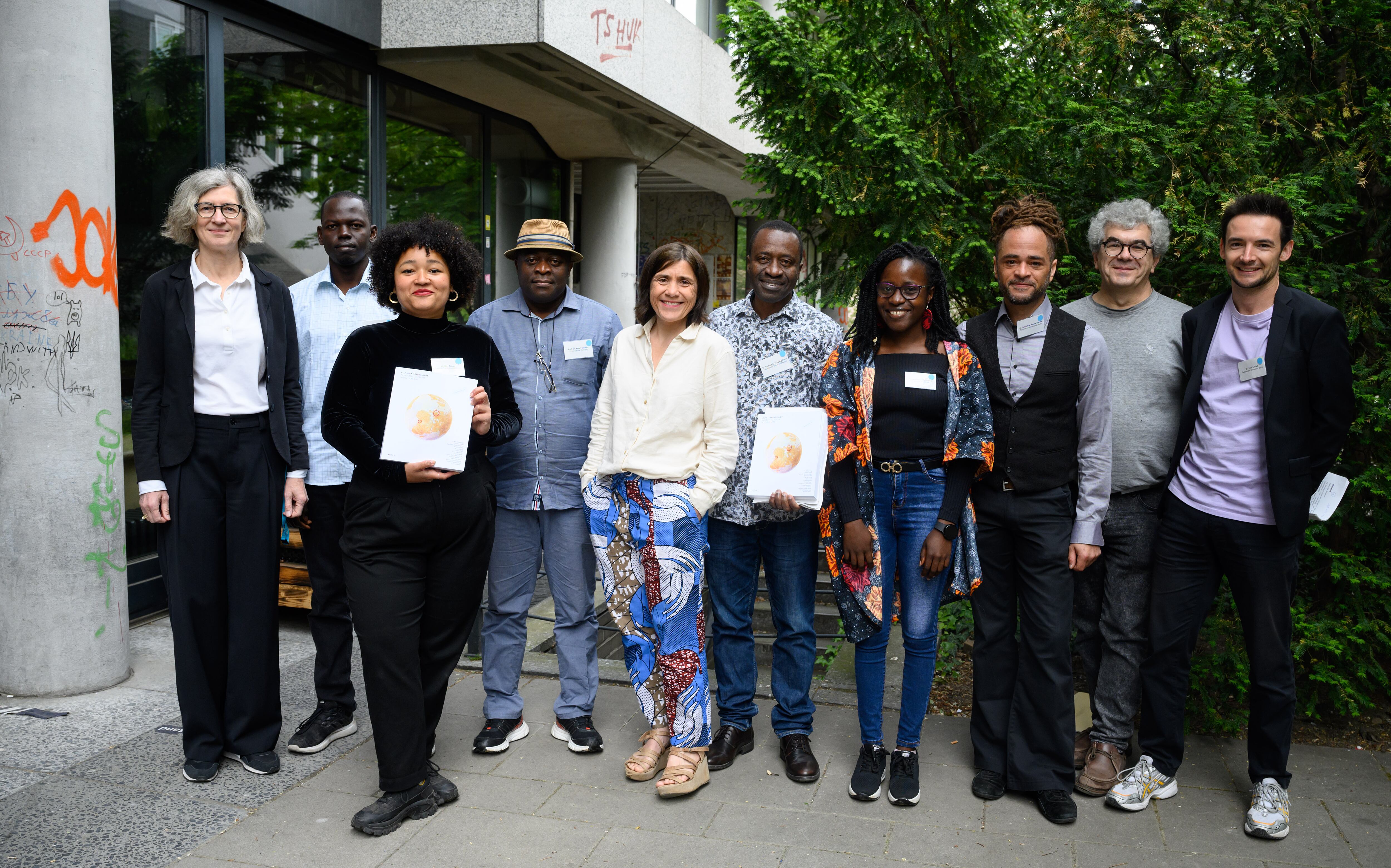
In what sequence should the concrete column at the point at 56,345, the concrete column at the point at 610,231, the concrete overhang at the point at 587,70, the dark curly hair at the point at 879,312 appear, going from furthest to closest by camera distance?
the concrete column at the point at 610,231
the concrete overhang at the point at 587,70
the concrete column at the point at 56,345
the dark curly hair at the point at 879,312

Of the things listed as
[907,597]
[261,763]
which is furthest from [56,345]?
[907,597]

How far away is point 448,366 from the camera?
146 inches

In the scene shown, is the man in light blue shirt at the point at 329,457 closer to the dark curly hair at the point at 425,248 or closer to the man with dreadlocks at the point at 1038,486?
the dark curly hair at the point at 425,248

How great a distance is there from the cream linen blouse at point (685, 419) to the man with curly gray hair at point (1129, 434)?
145cm

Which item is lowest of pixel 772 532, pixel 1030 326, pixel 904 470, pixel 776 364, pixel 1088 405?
pixel 772 532

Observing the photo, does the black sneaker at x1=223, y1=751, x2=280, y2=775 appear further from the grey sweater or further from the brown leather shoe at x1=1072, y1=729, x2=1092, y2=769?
the grey sweater

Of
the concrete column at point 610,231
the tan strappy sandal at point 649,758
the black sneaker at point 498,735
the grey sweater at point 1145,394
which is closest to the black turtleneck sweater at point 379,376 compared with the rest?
the black sneaker at point 498,735

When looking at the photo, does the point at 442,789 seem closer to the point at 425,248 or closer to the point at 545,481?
the point at 545,481

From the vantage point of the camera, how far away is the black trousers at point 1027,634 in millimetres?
3826

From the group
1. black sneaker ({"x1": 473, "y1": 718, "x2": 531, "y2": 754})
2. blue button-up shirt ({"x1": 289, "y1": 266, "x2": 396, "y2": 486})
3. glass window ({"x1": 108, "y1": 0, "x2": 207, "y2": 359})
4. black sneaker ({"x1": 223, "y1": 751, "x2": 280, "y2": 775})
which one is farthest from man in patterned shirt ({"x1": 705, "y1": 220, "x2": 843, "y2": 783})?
glass window ({"x1": 108, "y1": 0, "x2": 207, "y2": 359})

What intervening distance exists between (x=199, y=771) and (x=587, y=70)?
7024 millimetres

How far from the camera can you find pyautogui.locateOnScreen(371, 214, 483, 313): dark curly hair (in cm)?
369

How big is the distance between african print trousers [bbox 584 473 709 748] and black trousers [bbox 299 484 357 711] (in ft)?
3.54

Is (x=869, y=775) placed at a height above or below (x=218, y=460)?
below
